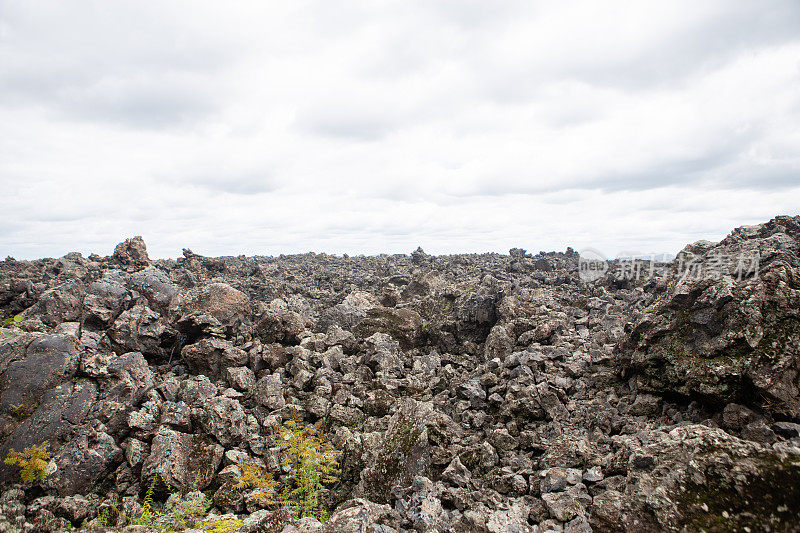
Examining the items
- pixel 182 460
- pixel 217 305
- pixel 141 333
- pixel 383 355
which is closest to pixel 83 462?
pixel 182 460

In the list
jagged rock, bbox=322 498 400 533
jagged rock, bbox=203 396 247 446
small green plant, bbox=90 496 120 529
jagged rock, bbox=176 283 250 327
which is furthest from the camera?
jagged rock, bbox=176 283 250 327

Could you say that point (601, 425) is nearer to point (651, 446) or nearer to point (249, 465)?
point (651, 446)

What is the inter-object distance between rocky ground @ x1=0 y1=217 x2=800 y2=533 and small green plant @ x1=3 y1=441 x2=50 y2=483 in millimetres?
197

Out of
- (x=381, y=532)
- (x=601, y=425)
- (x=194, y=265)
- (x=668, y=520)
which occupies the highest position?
(x=194, y=265)

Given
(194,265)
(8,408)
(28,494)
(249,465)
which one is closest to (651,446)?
(249,465)

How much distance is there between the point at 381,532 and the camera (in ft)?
19.6

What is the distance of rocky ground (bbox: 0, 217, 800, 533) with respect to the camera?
18.5ft

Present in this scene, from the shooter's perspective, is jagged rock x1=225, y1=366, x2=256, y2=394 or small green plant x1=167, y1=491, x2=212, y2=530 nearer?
small green plant x1=167, y1=491, x2=212, y2=530

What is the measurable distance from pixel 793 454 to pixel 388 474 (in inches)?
263

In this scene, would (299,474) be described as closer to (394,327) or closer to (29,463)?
(29,463)

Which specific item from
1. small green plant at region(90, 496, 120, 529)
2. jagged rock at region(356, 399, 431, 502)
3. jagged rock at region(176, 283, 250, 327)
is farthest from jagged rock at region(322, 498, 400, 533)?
jagged rock at region(176, 283, 250, 327)

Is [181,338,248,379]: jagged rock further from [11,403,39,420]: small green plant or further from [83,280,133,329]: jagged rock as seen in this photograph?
[11,403,39,420]: small green plant

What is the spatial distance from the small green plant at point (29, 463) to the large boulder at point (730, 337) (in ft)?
43.7

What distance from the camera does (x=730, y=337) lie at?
25.2 ft
